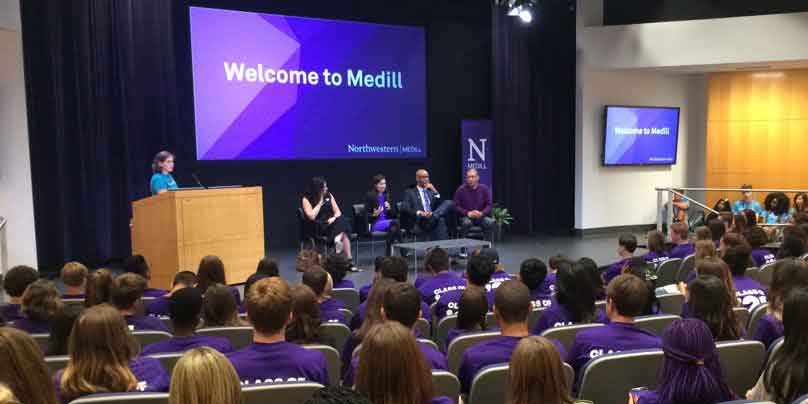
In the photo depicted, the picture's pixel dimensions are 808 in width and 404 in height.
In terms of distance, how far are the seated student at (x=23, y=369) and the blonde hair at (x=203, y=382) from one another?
0.50 metres

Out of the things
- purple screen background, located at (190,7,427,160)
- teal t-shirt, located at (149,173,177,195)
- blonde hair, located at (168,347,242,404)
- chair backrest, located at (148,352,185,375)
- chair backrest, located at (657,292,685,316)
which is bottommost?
chair backrest, located at (657,292,685,316)

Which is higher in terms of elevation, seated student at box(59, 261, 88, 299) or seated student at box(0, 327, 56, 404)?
seated student at box(0, 327, 56, 404)

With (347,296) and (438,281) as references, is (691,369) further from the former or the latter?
(347,296)

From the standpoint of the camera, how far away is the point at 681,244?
18.8 ft

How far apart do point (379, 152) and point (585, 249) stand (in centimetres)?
346

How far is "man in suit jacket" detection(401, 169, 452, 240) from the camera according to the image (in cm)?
874

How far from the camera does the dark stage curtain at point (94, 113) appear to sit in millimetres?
7758

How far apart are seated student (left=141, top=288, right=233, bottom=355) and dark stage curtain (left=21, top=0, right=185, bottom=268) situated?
5.92 m

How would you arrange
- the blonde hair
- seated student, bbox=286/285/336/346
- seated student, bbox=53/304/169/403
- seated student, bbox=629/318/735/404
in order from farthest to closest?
seated student, bbox=286/285/336/346
seated student, bbox=53/304/169/403
seated student, bbox=629/318/735/404
the blonde hair

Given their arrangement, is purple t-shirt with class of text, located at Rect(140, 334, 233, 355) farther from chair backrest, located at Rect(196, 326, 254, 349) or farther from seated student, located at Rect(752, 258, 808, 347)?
seated student, located at Rect(752, 258, 808, 347)

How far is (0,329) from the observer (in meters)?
1.91

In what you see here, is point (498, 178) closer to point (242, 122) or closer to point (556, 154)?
point (556, 154)

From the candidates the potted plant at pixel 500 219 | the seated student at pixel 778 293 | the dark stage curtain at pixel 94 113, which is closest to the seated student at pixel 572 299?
the seated student at pixel 778 293

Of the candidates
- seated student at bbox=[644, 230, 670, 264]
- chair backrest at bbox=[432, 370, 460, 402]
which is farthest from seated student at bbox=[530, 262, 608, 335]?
seated student at bbox=[644, 230, 670, 264]
